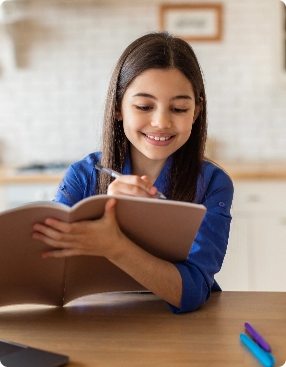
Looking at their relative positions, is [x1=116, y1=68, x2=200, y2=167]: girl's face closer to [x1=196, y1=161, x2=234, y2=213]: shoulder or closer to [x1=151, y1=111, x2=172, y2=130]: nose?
[x1=151, y1=111, x2=172, y2=130]: nose

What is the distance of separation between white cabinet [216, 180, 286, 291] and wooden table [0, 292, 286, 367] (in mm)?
2137

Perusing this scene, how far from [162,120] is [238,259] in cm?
227

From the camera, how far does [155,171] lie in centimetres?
169

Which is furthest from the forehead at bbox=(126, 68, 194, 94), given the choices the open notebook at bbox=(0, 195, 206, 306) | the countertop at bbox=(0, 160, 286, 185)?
the countertop at bbox=(0, 160, 286, 185)

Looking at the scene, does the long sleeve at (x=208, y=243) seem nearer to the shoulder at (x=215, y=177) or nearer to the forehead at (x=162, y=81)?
the shoulder at (x=215, y=177)

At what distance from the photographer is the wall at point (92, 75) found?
13.4ft

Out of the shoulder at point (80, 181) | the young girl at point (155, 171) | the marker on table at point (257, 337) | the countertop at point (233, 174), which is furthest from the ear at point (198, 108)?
the countertop at point (233, 174)

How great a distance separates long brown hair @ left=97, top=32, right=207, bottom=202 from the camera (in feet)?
4.99

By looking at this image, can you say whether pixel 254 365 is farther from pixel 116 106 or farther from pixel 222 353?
pixel 116 106

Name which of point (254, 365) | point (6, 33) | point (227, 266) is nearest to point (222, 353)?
point (254, 365)

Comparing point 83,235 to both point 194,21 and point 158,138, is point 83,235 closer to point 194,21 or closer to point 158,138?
point 158,138

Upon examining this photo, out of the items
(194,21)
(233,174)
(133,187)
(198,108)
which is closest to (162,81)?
(198,108)

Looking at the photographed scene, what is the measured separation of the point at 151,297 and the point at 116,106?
541 mm

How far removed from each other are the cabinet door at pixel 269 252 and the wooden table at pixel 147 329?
2153mm
